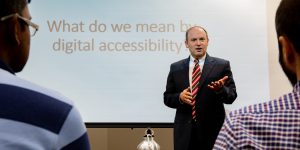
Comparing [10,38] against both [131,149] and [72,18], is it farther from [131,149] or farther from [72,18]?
[131,149]

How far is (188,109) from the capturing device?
368 cm

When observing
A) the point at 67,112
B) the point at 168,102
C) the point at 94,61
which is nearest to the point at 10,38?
the point at 67,112

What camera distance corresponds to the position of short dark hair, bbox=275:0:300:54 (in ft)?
2.72

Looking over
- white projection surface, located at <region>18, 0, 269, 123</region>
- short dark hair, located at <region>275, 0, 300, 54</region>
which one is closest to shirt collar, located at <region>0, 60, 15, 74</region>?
short dark hair, located at <region>275, 0, 300, 54</region>

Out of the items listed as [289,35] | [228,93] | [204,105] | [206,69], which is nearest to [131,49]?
[206,69]

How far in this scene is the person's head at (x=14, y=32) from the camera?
36.2 inches

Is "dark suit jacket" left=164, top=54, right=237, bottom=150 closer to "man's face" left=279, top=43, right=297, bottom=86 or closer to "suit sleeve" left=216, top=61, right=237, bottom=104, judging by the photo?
"suit sleeve" left=216, top=61, right=237, bottom=104

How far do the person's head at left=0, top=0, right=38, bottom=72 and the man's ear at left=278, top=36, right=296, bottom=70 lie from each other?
1.70 feet

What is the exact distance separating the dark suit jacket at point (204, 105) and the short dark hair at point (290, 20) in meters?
2.65

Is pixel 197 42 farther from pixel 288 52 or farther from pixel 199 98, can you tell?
pixel 288 52

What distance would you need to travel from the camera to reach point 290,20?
83 cm

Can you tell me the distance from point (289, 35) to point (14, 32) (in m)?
0.55

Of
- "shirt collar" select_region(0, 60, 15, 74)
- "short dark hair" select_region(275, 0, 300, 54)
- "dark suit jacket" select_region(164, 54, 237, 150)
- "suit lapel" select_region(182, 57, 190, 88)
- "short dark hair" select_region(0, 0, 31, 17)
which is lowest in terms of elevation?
"dark suit jacket" select_region(164, 54, 237, 150)

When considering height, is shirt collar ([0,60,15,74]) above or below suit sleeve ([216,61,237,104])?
above
